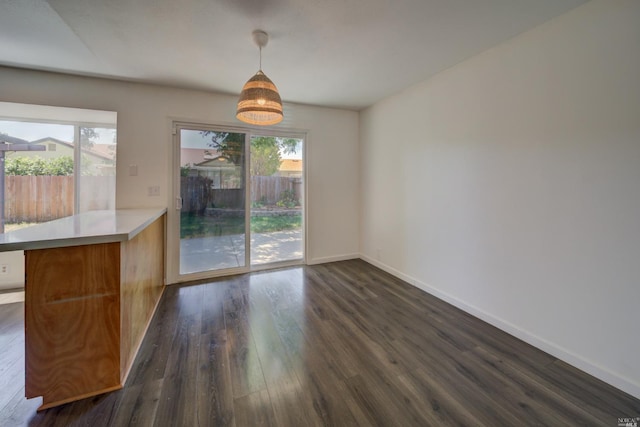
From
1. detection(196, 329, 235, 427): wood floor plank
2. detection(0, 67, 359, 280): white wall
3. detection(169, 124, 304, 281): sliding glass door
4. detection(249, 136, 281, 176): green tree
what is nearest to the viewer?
detection(196, 329, 235, 427): wood floor plank

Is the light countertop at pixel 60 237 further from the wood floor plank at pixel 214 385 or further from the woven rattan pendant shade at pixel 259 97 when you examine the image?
the woven rattan pendant shade at pixel 259 97

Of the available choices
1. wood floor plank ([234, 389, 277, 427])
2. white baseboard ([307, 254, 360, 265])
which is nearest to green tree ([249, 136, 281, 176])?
white baseboard ([307, 254, 360, 265])

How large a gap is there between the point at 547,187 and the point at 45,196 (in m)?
5.39

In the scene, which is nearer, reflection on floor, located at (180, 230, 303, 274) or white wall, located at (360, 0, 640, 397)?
white wall, located at (360, 0, 640, 397)

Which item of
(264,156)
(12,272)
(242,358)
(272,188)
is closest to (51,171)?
(12,272)

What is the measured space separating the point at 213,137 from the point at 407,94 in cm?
265

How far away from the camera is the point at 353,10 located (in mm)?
1799

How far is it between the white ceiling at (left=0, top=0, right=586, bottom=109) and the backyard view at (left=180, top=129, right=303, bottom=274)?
914mm

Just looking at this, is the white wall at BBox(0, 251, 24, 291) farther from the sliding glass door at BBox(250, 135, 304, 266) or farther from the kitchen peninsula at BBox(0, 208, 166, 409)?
the sliding glass door at BBox(250, 135, 304, 266)

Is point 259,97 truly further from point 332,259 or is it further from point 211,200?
point 332,259

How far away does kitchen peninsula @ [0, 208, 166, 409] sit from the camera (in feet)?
4.55

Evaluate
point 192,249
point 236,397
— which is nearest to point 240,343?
point 236,397

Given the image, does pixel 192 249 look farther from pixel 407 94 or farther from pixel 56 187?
pixel 407 94

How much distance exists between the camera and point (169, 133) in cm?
317
